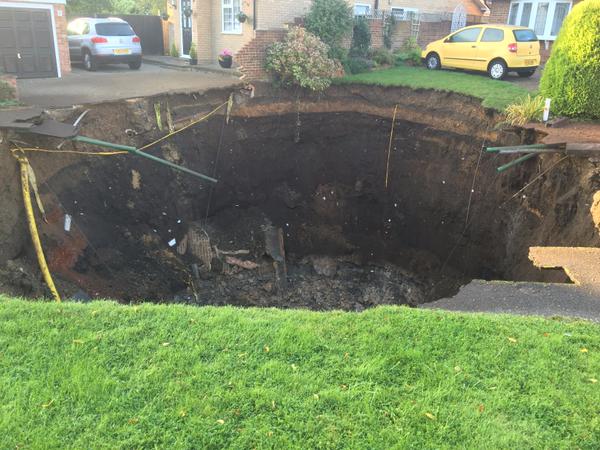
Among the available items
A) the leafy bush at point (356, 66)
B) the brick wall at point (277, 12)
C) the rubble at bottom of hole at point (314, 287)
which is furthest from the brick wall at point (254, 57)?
the rubble at bottom of hole at point (314, 287)

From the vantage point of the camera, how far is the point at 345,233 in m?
13.2

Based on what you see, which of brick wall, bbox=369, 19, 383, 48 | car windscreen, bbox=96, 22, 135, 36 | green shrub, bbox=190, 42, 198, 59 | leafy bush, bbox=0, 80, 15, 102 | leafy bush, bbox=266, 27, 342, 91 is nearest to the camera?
leafy bush, bbox=0, 80, 15, 102

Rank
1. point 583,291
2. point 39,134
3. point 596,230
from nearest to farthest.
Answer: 1. point 583,291
2. point 596,230
3. point 39,134

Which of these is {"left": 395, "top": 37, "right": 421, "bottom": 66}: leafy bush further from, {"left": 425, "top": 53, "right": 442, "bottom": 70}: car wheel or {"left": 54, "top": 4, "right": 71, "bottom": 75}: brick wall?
{"left": 54, "top": 4, "right": 71, "bottom": 75}: brick wall

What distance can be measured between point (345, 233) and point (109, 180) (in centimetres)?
624

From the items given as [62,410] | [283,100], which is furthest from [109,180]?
[62,410]

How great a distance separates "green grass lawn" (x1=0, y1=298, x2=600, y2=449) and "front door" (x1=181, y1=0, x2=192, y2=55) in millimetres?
17636

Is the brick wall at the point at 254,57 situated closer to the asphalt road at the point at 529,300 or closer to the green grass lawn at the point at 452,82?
the green grass lawn at the point at 452,82

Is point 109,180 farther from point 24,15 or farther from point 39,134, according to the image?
point 24,15

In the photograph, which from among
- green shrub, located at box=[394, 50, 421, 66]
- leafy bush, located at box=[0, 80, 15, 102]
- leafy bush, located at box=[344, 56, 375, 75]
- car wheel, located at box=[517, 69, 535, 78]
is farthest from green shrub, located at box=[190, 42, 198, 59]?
car wheel, located at box=[517, 69, 535, 78]

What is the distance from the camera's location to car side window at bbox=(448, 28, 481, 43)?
16047 millimetres

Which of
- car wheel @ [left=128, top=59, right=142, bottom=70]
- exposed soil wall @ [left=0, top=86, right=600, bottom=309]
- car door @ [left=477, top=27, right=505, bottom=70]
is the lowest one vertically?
exposed soil wall @ [left=0, top=86, right=600, bottom=309]

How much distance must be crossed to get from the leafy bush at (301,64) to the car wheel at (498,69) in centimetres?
535

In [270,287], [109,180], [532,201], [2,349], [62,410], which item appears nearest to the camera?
[62,410]
